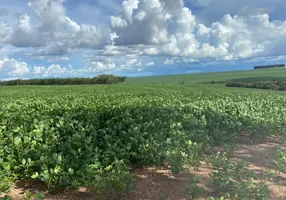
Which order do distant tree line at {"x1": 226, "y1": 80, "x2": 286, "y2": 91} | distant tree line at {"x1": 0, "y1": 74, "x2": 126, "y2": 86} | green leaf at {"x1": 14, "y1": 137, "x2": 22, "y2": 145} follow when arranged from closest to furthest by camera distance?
green leaf at {"x1": 14, "y1": 137, "x2": 22, "y2": 145} → distant tree line at {"x1": 226, "y1": 80, "x2": 286, "y2": 91} → distant tree line at {"x1": 0, "y1": 74, "x2": 126, "y2": 86}

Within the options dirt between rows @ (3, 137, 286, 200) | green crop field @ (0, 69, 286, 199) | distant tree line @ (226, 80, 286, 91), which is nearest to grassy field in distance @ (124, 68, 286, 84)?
distant tree line @ (226, 80, 286, 91)

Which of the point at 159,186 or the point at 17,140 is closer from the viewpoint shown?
the point at 159,186

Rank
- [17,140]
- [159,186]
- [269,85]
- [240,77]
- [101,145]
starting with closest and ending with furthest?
[159,186], [17,140], [101,145], [269,85], [240,77]

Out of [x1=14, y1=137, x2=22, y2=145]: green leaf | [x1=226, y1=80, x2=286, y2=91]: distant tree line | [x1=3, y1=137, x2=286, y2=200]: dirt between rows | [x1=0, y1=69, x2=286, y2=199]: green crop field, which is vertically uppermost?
[x1=14, y1=137, x2=22, y2=145]: green leaf

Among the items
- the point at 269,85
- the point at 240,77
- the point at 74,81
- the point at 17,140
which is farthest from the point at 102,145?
the point at 240,77

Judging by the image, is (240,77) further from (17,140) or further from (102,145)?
(17,140)

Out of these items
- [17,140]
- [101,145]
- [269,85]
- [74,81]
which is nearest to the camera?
[17,140]

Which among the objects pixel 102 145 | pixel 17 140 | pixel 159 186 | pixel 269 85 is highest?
Answer: pixel 17 140

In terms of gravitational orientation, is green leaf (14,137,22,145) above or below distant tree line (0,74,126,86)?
above

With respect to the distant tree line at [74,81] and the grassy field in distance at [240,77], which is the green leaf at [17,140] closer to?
the grassy field in distance at [240,77]

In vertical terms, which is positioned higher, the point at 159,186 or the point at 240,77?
the point at 159,186

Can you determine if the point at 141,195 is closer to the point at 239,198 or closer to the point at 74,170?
the point at 74,170

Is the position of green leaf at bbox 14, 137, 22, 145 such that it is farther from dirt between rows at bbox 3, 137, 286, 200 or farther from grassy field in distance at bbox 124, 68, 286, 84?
grassy field in distance at bbox 124, 68, 286, 84

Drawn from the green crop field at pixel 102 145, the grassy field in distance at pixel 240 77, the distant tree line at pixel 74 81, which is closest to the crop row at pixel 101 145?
the green crop field at pixel 102 145
